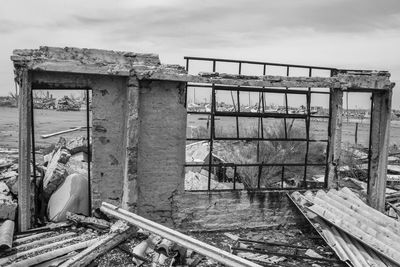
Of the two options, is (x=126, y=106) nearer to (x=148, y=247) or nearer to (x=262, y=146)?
(x=148, y=247)

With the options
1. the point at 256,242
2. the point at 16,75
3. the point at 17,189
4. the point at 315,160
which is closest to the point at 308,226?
the point at 256,242

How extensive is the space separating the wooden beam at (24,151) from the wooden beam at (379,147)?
→ 6.58 m

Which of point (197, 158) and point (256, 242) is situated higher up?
point (197, 158)

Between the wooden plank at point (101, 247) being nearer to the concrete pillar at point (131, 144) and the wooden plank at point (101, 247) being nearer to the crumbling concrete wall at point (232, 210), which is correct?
the concrete pillar at point (131, 144)

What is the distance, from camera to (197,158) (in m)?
10.1

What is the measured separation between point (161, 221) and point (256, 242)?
1746 mm

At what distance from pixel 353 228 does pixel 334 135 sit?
6.70ft

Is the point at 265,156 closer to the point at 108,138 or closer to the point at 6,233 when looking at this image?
the point at 108,138

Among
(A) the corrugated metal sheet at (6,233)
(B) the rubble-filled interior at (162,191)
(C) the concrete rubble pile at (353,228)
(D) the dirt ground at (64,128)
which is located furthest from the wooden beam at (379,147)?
(A) the corrugated metal sheet at (6,233)

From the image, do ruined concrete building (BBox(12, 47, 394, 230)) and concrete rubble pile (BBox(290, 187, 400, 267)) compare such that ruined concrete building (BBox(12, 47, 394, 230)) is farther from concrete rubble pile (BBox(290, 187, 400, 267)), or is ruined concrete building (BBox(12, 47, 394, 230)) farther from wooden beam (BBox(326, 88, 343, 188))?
concrete rubble pile (BBox(290, 187, 400, 267))

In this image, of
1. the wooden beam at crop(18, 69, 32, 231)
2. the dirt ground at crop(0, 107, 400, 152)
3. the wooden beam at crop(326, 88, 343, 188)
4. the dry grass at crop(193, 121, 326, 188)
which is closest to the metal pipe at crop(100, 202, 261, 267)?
the wooden beam at crop(18, 69, 32, 231)

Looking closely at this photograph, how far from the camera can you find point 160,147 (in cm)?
663

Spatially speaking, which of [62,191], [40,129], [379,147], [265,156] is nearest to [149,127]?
[62,191]

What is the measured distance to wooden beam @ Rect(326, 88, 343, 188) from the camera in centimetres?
732
